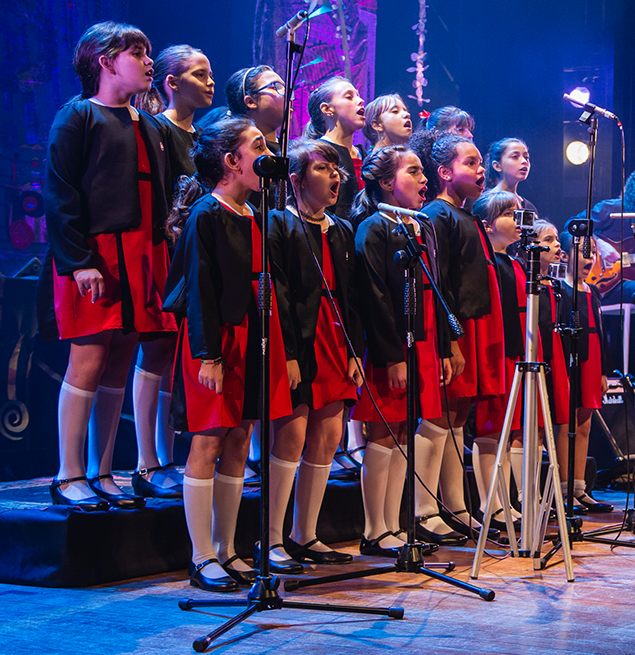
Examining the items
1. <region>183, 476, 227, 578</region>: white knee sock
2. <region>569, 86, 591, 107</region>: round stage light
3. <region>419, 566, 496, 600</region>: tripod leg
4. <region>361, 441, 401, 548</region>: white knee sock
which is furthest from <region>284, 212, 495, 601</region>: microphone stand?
<region>569, 86, 591, 107</region>: round stage light

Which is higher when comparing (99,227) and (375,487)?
(99,227)

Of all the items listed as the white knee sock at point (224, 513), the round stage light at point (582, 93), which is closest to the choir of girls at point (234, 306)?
the white knee sock at point (224, 513)

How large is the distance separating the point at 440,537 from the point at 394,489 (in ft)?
0.98

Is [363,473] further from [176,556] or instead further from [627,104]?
[627,104]

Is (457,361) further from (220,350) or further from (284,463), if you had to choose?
(220,350)

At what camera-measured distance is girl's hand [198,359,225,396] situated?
7.89 feet

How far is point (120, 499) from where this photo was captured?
2637 mm

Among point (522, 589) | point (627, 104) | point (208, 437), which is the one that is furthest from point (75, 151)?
point (627, 104)

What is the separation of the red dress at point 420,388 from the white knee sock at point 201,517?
2.62 feet

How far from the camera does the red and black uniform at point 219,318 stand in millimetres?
2441

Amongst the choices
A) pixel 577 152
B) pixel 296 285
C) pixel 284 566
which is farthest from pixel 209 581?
pixel 577 152

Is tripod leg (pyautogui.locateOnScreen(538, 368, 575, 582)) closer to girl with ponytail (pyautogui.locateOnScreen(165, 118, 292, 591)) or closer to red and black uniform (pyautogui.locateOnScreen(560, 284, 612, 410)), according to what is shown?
girl with ponytail (pyautogui.locateOnScreen(165, 118, 292, 591))

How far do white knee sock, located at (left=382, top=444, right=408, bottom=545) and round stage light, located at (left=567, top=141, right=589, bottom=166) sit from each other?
355 cm

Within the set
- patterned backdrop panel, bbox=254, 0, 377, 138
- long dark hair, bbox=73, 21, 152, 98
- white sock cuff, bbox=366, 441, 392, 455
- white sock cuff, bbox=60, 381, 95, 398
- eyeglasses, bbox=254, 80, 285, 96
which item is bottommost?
white sock cuff, bbox=366, 441, 392, 455
